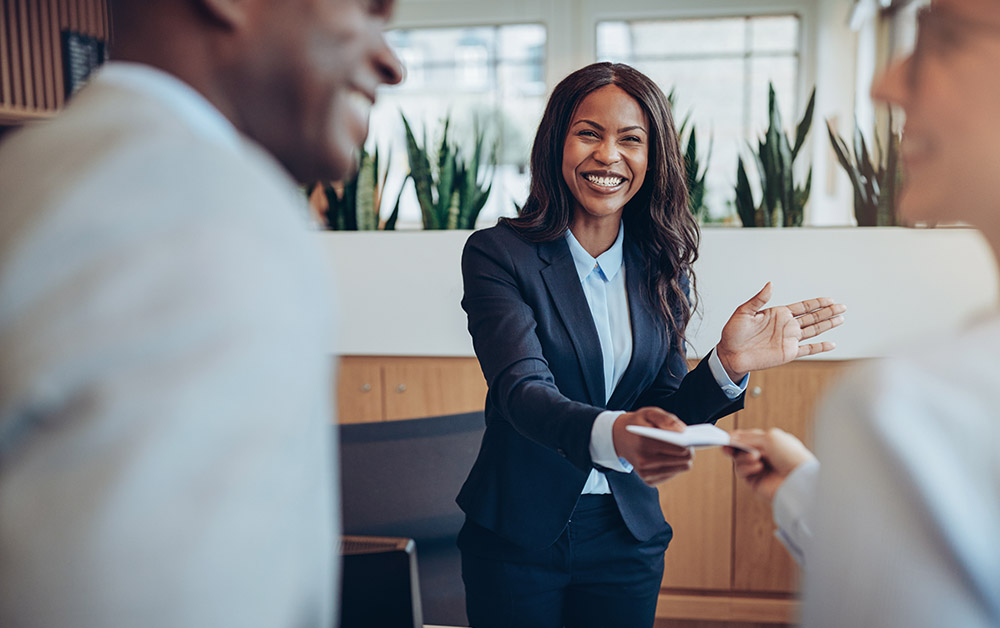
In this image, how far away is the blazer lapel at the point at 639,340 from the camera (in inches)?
62.5

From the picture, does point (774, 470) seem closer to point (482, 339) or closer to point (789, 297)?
point (482, 339)

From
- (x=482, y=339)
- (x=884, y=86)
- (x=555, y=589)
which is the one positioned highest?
(x=884, y=86)

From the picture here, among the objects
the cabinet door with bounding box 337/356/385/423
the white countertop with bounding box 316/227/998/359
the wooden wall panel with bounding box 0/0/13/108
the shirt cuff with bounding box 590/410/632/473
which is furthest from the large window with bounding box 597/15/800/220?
the shirt cuff with bounding box 590/410/632/473

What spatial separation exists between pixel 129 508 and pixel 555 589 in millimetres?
1294

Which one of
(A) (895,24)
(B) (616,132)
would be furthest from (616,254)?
(A) (895,24)

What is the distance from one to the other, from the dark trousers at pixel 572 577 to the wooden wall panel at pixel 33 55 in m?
2.48

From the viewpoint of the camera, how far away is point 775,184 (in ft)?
8.68

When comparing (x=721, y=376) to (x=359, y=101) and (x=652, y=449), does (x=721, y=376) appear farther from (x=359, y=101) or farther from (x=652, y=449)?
(x=359, y=101)

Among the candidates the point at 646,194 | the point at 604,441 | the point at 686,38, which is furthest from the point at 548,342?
the point at 686,38

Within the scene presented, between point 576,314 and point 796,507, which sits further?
point 576,314

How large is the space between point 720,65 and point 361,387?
437cm

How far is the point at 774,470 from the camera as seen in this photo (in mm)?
1039

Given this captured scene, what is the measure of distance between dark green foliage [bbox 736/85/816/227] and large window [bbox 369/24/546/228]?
3341mm

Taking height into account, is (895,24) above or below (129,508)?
above
